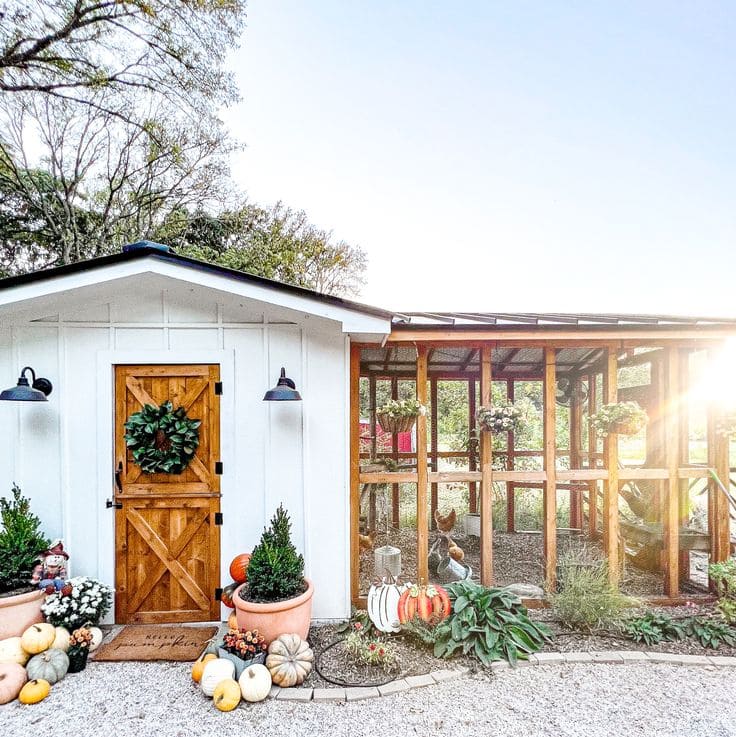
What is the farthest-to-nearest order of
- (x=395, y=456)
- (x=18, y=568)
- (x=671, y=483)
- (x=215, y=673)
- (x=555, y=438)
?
1. (x=395, y=456)
2. (x=555, y=438)
3. (x=671, y=483)
4. (x=18, y=568)
5. (x=215, y=673)

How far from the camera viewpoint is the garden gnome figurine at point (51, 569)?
319cm

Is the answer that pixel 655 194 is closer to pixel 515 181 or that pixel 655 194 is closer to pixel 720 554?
pixel 515 181

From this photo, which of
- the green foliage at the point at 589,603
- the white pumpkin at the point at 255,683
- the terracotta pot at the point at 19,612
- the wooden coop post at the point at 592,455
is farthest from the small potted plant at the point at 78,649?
the wooden coop post at the point at 592,455

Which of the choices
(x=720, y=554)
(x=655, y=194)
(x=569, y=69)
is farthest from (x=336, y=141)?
(x=720, y=554)

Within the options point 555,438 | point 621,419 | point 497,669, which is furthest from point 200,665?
point 621,419

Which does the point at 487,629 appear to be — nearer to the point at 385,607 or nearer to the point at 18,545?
the point at 385,607

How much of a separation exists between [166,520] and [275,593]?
1231 mm

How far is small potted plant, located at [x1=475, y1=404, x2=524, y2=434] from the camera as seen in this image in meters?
3.65

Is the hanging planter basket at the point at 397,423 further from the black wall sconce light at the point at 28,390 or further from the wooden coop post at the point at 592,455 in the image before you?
the wooden coop post at the point at 592,455

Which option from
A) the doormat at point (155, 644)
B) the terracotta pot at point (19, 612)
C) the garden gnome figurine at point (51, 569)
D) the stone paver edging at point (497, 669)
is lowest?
the doormat at point (155, 644)

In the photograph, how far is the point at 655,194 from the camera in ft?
33.1

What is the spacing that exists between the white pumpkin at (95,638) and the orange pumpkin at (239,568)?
3.42 feet

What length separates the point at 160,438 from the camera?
357cm

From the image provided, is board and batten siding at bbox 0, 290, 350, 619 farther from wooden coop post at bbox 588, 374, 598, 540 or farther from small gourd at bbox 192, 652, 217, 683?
wooden coop post at bbox 588, 374, 598, 540
